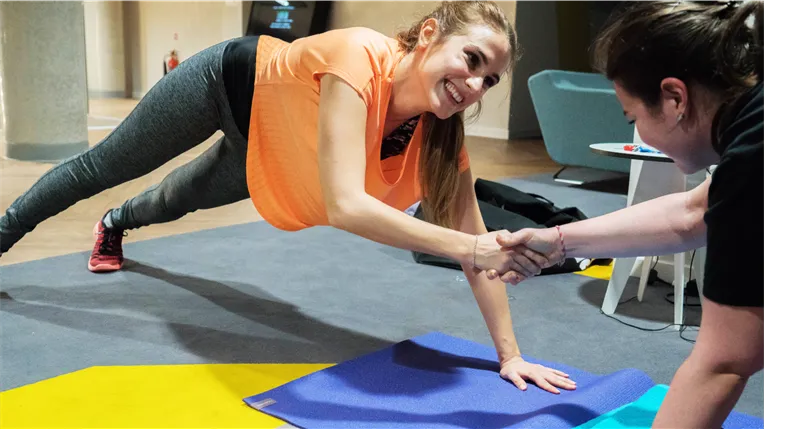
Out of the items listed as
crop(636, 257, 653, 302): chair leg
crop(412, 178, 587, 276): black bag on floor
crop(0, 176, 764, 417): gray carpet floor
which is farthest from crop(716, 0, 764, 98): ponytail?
crop(412, 178, 587, 276): black bag on floor

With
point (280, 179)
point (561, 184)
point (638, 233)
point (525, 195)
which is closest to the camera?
point (638, 233)

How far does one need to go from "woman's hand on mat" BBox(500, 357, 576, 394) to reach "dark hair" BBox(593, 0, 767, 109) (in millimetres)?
1065

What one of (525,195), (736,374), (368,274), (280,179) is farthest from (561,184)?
(736,374)

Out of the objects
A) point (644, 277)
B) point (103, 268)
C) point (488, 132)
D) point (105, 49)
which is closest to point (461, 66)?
point (644, 277)

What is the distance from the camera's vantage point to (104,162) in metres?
2.30

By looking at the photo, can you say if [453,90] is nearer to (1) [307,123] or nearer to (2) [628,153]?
(1) [307,123]

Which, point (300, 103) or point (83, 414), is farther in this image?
point (300, 103)

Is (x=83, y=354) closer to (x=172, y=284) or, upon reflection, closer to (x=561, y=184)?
(x=172, y=284)

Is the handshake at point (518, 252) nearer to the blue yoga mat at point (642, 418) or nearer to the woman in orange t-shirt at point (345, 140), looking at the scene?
the woman in orange t-shirt at point (345, 140)

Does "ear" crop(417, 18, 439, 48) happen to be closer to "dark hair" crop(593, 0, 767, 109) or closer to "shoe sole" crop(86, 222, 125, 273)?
"dark hair" crop(593, 0, 767, 109)

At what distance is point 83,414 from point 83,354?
1.35 feet

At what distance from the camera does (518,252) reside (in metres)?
1.62

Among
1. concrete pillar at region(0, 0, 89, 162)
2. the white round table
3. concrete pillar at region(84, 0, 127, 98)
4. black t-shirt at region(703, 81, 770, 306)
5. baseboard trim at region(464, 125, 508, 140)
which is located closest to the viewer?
black t-shirt at region(703, 81, 770, 306)

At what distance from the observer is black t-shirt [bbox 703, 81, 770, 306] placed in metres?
0.82
